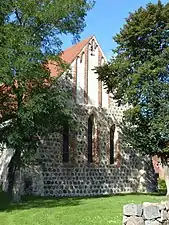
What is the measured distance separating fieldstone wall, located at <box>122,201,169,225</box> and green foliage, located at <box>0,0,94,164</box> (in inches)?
344

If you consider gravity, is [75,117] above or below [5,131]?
above

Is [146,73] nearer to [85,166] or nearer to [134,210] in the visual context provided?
[85,166]

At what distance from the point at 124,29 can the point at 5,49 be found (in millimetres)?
8965

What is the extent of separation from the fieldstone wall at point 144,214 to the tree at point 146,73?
12.2 m

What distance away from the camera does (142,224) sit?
11.3 meters

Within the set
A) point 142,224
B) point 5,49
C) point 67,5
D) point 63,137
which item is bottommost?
point 142,224

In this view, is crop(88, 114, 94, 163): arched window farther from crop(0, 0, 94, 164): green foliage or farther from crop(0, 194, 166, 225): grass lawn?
crop(0, 194, 166, 225): grass lawn

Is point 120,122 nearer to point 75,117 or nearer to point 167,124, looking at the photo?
point 75,117

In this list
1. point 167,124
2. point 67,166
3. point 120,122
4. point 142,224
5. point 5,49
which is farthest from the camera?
point 120,122

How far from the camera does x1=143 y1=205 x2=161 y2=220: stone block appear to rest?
37.2ft

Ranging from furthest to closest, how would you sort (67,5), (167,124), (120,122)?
(120,122) < (167,124) < (67,5)

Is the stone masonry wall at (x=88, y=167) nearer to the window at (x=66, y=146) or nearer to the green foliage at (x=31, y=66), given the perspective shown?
the window at (x=66, y=146)

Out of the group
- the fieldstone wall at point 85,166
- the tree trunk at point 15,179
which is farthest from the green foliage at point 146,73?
the tree trunk at point 15,179

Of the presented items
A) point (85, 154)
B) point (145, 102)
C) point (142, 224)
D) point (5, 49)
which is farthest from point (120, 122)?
point (142, 224)
